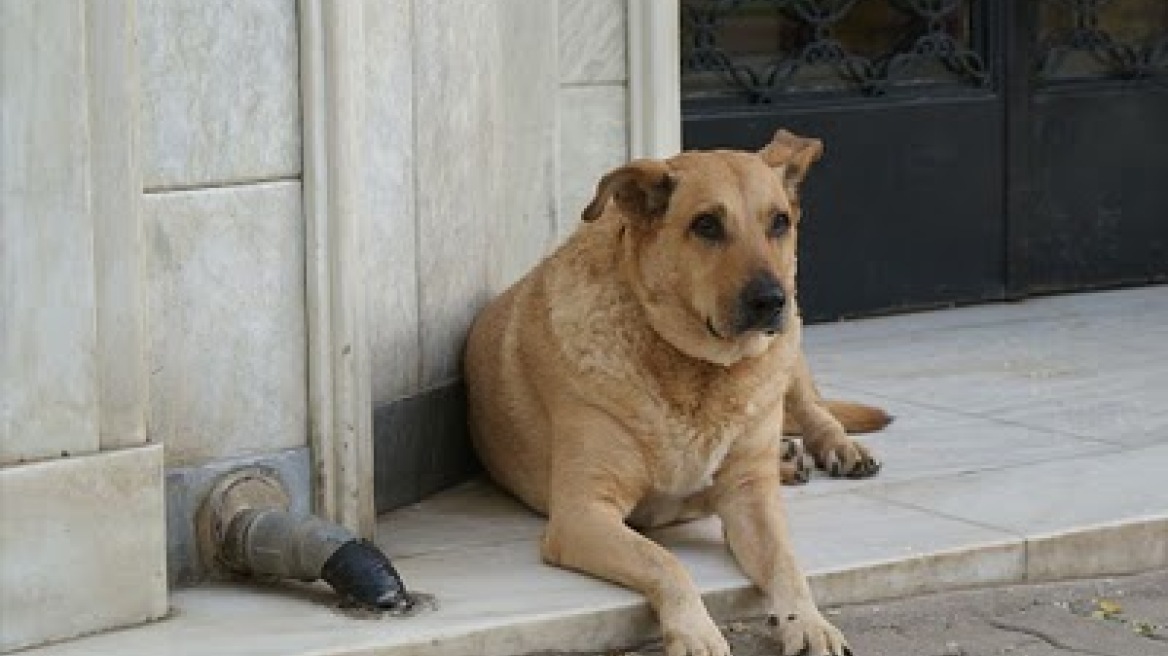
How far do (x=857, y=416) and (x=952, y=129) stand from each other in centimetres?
194

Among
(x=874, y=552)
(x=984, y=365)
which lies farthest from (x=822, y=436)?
(x=984, y=365)

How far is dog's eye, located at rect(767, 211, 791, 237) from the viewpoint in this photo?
620cm

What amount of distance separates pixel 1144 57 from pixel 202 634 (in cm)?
499

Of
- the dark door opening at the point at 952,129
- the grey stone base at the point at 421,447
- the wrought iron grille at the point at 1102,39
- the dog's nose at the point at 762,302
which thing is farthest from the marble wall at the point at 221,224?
the wrought iron grille at the point at 1102,39

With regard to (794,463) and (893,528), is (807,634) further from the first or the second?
(794,463)

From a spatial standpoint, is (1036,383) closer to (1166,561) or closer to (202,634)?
(1166,561)

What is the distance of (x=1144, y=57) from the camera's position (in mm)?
9562

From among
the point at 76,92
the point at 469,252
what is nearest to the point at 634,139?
the point at 469,252

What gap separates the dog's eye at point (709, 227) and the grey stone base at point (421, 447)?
100cm

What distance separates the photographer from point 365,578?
19.1 feet

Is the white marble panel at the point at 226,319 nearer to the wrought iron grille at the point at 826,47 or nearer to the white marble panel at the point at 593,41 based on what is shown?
the white marble panel at the point at 593,41

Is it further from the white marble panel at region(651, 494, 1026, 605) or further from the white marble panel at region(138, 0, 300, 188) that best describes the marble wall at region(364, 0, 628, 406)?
the white marble panel at region(651, 494, 1026, 605)

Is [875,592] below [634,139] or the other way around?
below

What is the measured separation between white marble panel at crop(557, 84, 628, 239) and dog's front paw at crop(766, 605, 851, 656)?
1.93 meters
